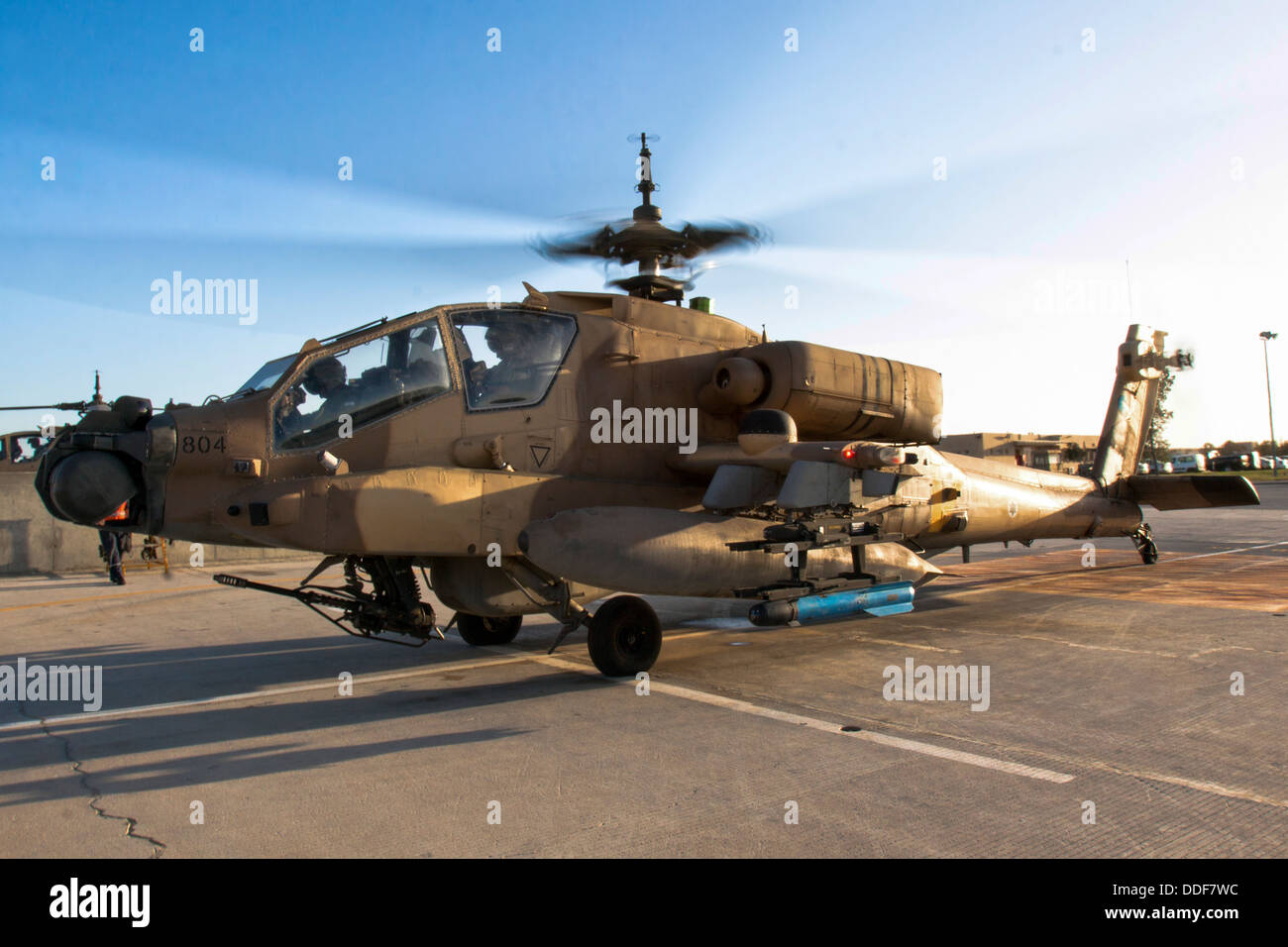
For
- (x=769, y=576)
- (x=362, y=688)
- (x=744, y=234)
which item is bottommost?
(x=362, y=688)

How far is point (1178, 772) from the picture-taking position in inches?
189

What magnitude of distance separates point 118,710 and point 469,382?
13.1ft

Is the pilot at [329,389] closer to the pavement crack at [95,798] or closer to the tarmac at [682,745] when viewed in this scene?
the tarmac at [682,745]

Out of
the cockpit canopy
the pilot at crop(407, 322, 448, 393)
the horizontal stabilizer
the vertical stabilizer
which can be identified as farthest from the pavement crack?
the vertical stabilizer

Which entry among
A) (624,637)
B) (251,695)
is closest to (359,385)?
(251,695)

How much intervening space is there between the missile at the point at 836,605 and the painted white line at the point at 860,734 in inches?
31.1

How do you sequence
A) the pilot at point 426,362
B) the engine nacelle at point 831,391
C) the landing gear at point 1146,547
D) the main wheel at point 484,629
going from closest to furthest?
the pilot at point 426,362 < the engine nacelle at point 831,391 < the main wheel at point 484,629 < the landing gear at point 1146,547

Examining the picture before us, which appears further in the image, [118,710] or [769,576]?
[769,576]

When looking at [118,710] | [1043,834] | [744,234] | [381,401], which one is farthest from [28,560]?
[1043,834]

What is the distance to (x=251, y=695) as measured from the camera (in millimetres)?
7324

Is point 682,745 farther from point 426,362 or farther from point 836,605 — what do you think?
point 426,362

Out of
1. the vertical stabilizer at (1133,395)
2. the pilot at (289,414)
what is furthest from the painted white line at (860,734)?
the vertical stabilizer at (1133,395)

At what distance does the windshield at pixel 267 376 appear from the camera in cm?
725
